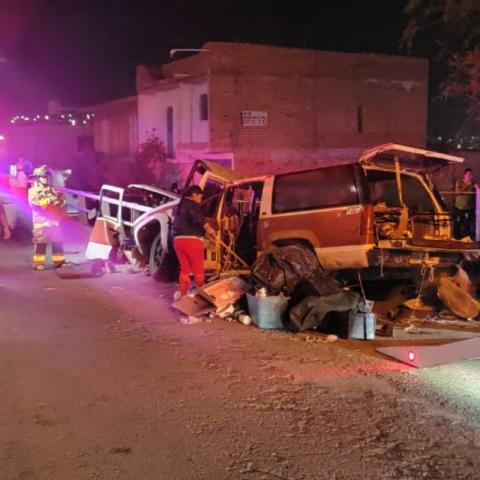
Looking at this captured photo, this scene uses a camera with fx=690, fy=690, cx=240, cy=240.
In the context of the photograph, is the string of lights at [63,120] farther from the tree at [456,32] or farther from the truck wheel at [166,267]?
the truck wheel at [166,267]

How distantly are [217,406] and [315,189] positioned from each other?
13.3 ft

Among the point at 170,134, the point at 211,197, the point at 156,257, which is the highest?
the point at 170,134

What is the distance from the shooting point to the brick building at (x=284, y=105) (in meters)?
24.3

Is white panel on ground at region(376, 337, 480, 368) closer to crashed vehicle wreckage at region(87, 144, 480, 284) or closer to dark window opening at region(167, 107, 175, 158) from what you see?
crashed vehicle wreckage at region(87, 144, 480, 284)

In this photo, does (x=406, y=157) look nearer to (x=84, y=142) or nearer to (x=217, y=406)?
(x=217, y=406)

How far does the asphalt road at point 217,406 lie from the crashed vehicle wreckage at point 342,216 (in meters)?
1.49

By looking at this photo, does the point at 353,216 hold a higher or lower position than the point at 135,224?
higher

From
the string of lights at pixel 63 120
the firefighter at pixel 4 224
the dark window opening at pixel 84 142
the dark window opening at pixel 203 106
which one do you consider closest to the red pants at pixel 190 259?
the firefighter at pixel 4 224

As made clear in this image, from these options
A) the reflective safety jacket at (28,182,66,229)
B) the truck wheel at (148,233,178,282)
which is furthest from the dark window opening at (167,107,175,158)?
the truck wheel at (148,233,178,282)

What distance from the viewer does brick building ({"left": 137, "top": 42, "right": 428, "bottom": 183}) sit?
79.6 feet

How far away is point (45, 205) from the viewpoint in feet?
39.8

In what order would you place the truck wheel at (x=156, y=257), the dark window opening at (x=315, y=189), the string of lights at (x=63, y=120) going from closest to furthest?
the dark window opening at (x=315, y=189), the truck wheel at (x=156, y=257), the string of lights at (x=63, y=120)

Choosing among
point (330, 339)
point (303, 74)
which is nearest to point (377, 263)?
point (330, 339)

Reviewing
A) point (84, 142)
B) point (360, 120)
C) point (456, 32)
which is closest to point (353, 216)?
point (456, 32)
